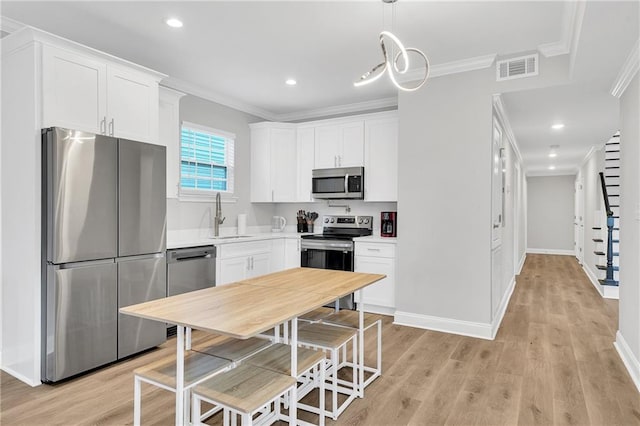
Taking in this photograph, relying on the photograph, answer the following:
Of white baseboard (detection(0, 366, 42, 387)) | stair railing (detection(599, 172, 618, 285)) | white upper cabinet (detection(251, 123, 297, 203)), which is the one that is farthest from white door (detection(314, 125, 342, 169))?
stair railing (detection(599, 172, 618, 285))

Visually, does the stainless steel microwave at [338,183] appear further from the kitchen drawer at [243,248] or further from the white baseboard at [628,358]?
the white baseboard at [628,358]

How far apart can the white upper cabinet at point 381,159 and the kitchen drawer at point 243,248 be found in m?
1.45

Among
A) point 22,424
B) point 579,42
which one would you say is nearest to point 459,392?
point 579,42

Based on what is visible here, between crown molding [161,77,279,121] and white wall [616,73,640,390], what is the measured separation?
166 inches

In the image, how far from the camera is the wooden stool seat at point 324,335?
92.0 inches

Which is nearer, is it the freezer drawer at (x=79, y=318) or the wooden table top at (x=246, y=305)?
the wooden table top at (x=246, y=305)

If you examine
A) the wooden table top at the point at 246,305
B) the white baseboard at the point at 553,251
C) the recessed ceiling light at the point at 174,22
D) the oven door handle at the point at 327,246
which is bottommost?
the white baseboard at the point at 553,251

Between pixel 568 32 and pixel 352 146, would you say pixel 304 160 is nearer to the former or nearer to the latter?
pixel 352 146

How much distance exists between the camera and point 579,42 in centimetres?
267

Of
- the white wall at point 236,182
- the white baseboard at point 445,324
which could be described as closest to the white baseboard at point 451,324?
the white baseboard at point 445,324

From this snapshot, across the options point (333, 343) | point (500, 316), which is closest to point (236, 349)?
point (333, 343)

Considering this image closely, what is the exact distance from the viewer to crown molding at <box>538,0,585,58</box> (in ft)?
8.18

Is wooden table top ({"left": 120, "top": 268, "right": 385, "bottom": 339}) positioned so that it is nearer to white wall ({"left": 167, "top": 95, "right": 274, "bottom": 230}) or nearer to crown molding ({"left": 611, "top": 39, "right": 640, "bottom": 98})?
white wall ({"left": 167, "top": 95, "right": 274, "bottom": 230})

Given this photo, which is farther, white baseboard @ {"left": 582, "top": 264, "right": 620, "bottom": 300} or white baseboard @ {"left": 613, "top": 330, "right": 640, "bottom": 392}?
white baseboard @ {"left": 582, "top": 264, "right": 620, "bottom": 300}
